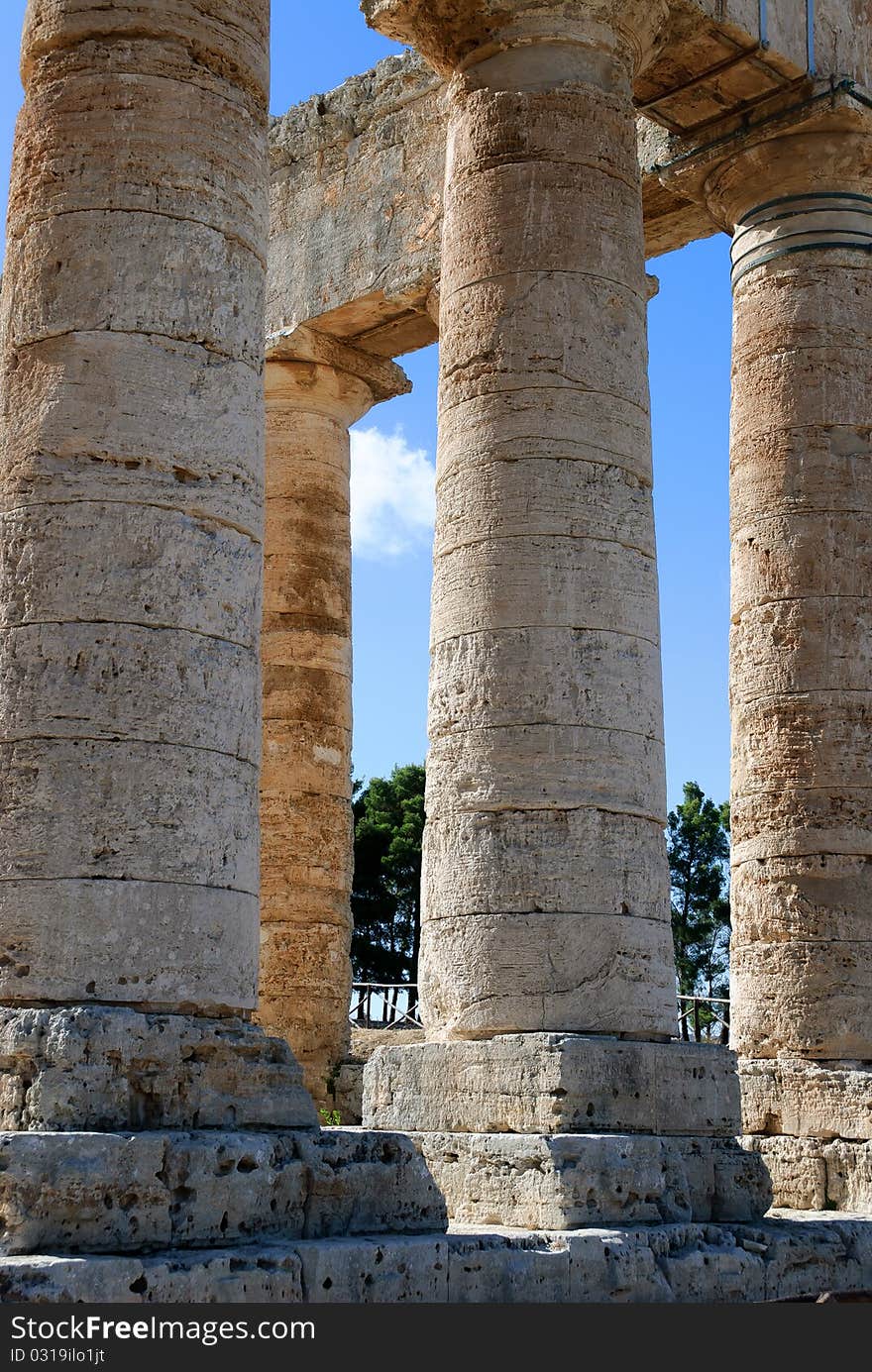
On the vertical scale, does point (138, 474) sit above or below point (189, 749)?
above

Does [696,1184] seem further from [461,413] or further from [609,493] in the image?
[461,413]

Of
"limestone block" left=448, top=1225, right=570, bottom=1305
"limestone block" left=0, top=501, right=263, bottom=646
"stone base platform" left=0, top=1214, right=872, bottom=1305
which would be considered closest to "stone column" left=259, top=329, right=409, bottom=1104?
"stone base platform" left=0, top=1214, right=872, bottom=1305

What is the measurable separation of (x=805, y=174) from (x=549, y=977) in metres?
8.35

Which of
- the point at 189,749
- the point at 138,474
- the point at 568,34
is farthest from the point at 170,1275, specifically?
the point at 568,34

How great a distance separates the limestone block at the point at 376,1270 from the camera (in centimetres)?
866

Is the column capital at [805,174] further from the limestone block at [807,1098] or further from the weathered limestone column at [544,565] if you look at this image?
the limestone block at [807,1098]

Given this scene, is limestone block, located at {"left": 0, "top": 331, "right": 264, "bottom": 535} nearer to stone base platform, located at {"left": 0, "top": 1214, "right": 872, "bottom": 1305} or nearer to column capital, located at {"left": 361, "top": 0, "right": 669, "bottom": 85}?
stone base platform, located at {"left": 0, "top": 1214, "right": 872, "bottom": 1305}

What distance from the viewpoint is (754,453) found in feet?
50.7

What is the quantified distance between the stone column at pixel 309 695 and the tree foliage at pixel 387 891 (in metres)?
29.8

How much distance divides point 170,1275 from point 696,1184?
4656mm

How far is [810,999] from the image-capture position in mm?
14109

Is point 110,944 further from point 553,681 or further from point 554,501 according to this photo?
point 554,501

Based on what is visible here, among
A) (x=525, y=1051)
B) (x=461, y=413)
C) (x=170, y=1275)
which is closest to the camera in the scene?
(x=170, y=1275)

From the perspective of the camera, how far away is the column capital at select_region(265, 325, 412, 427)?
20.2m
